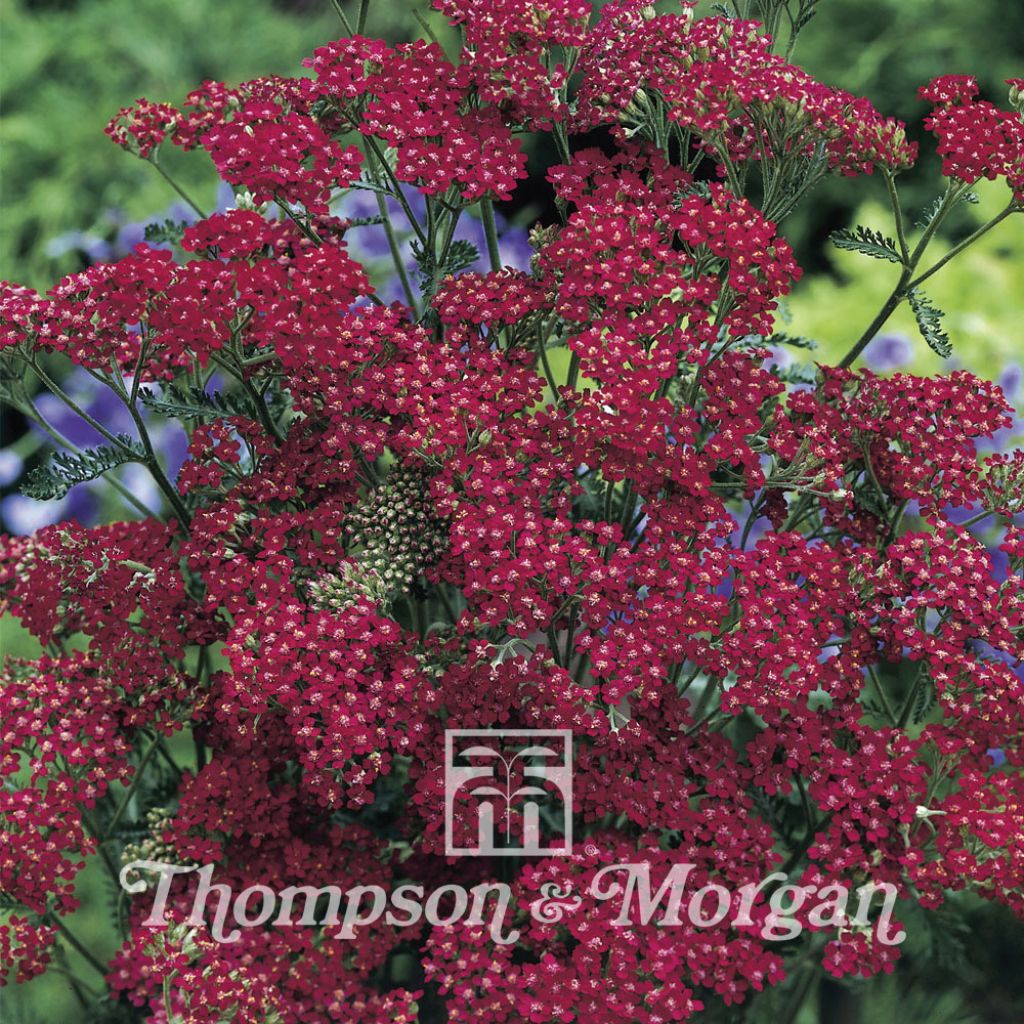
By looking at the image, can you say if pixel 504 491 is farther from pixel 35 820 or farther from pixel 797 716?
pixel 35 820

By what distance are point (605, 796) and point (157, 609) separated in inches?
16.7

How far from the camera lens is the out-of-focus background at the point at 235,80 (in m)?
3.28

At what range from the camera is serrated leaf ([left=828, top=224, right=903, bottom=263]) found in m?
1.15

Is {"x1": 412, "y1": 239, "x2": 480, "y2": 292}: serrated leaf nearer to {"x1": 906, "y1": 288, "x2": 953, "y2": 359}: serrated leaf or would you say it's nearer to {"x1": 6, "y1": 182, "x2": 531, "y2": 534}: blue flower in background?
{"x1": 906, "y1": 288, "x2": 953, "y2": 359}: serrated leaf

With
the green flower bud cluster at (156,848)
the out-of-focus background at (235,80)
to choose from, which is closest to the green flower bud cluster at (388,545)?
the green flower bud cluster at (156,848)

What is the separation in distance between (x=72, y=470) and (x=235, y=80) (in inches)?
143

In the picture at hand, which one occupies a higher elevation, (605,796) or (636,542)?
(636,542)

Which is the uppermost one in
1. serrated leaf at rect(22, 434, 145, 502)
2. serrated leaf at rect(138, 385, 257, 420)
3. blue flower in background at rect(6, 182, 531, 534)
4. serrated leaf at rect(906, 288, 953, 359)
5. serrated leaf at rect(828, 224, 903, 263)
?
blue flower in background at rect(6, 182, 531, 534)

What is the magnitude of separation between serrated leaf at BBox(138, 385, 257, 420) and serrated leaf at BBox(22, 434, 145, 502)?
5 centimetres

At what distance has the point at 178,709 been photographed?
1.20m

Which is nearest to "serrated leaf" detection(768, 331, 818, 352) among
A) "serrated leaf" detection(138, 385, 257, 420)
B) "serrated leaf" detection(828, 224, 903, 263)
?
"serrated leaf" detection(828, 224, 903, 263)

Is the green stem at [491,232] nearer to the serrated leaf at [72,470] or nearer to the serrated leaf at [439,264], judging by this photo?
the serrated leaf at [439,264]

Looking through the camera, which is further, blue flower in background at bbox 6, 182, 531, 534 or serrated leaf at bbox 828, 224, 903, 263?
blue flower in background at bbox 6, 182, 531, 534

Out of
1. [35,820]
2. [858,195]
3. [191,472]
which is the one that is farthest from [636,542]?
[858,195]
